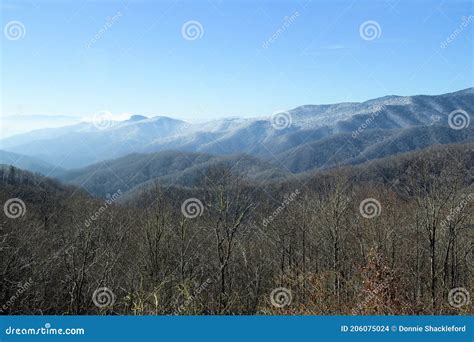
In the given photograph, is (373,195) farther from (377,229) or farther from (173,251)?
(173,251)

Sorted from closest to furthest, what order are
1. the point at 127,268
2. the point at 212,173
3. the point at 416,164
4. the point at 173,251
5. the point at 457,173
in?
the point at 457,173, the point at 416,164, the point at 212,173, the point at 173,251, the point at 127,268

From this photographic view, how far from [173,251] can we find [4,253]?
1023 centimetres

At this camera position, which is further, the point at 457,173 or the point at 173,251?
the point at 173,251

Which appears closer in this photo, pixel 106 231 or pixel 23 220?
pixel 106 231

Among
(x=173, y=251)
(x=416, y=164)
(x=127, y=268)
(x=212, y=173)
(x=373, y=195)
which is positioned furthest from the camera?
(x=373, y=195)

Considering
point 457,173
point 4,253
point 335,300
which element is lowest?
point 335,300

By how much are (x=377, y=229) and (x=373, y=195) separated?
32.5 feet

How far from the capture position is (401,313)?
798 centimetres

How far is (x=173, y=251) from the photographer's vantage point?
29375 millimetres

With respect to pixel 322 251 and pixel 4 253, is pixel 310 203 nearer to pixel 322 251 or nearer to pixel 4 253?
pixel 322 251

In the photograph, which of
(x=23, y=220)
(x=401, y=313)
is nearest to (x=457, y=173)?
(x=401, y=313)

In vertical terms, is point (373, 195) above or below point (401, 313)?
above

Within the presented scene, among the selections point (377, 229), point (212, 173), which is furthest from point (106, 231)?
point (377, 229)

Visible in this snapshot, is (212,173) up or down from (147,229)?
up
